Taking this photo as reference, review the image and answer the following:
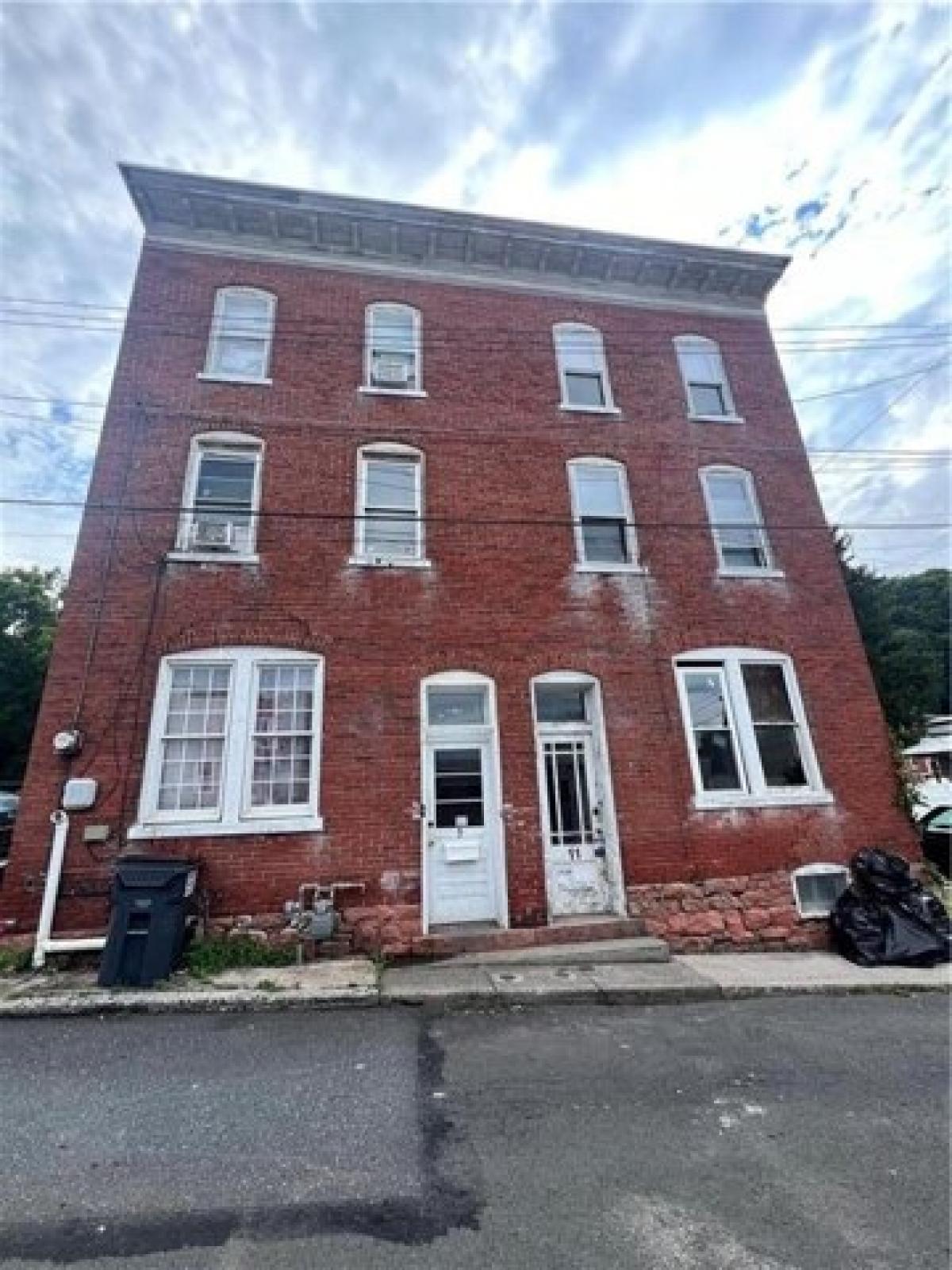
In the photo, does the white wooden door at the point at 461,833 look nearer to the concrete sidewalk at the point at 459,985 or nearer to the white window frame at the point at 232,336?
the concrete sidewalk at the point at 459,985

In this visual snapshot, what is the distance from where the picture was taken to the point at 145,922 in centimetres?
611

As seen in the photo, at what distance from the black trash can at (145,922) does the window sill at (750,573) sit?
8507mm

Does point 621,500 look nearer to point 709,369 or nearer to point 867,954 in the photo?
point 709,369

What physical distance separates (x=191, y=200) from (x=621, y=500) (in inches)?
333

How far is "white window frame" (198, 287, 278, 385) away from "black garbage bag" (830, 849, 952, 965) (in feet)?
36.4

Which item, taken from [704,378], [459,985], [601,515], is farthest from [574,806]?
[704,378]

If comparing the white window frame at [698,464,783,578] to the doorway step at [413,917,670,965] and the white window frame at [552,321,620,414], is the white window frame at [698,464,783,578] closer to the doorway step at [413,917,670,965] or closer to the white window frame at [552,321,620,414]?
the white window frame at [552,321,620,414]

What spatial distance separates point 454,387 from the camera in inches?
392

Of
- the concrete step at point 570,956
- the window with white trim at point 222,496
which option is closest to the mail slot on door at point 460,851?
the concrete step at point 570,956

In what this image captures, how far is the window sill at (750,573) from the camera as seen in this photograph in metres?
9.66

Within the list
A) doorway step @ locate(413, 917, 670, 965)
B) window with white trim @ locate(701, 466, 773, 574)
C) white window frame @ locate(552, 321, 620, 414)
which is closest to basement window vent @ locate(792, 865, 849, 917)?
doorway step @ locate(413, 917, 670, 965)

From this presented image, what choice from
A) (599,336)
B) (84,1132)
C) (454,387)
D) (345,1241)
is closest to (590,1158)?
(345,1241)

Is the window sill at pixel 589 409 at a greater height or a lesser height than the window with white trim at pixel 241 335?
lesser

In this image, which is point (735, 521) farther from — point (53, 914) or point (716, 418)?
point (53, 914)
